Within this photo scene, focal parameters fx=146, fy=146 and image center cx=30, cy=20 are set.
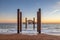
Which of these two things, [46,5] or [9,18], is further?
[9,18]

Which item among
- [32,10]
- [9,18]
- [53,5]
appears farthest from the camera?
[9,18]

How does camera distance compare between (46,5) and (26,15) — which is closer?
(46,5)

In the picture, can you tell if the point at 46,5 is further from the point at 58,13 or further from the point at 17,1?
the point at 17,1

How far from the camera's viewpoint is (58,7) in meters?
14.1

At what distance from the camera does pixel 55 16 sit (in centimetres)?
1556

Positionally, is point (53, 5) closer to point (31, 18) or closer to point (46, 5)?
point (46, 5)

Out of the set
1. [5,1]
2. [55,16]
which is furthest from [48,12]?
[5,1]

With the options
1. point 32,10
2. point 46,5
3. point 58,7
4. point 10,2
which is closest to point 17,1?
point 10,2

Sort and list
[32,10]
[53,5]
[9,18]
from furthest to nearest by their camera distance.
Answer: [9,18], [32,10], [53,5]

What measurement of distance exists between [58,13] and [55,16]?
23.7 inches

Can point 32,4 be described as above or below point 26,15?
above

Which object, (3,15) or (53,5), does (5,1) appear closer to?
(3,15)

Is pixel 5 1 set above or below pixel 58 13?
above

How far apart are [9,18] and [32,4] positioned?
3408 millimetres
